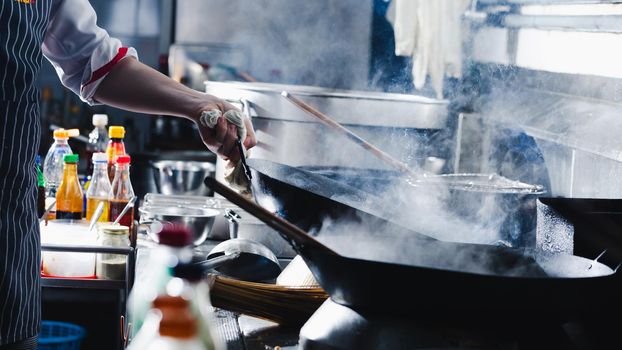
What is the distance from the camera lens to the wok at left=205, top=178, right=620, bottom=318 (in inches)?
40.1

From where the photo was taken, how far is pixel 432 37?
3.10 m

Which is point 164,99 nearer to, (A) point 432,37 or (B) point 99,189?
(B) point 99,189

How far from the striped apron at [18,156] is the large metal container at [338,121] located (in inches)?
44.6

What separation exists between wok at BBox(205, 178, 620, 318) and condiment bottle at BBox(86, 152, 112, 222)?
1.74m

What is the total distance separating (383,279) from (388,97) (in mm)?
1838

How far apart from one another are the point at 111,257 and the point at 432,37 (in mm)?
1493

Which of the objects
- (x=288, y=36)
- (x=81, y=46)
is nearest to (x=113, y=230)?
(x=81, y=46)

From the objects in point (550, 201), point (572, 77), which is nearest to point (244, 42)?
point (572, 77)

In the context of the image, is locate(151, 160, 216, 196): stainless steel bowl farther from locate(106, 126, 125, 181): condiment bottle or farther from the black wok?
the black wok

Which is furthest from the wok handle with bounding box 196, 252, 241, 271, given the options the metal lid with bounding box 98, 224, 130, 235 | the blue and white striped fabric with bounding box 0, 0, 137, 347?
the metal lid with bounding box 98, 224, 130, 235

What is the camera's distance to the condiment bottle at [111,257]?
243 centimetres

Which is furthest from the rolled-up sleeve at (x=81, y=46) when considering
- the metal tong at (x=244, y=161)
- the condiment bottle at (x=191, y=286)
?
the condiment bottle at (x=191, y=286)

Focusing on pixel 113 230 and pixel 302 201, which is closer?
pixel 302 201

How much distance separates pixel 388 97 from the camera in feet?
9.32
